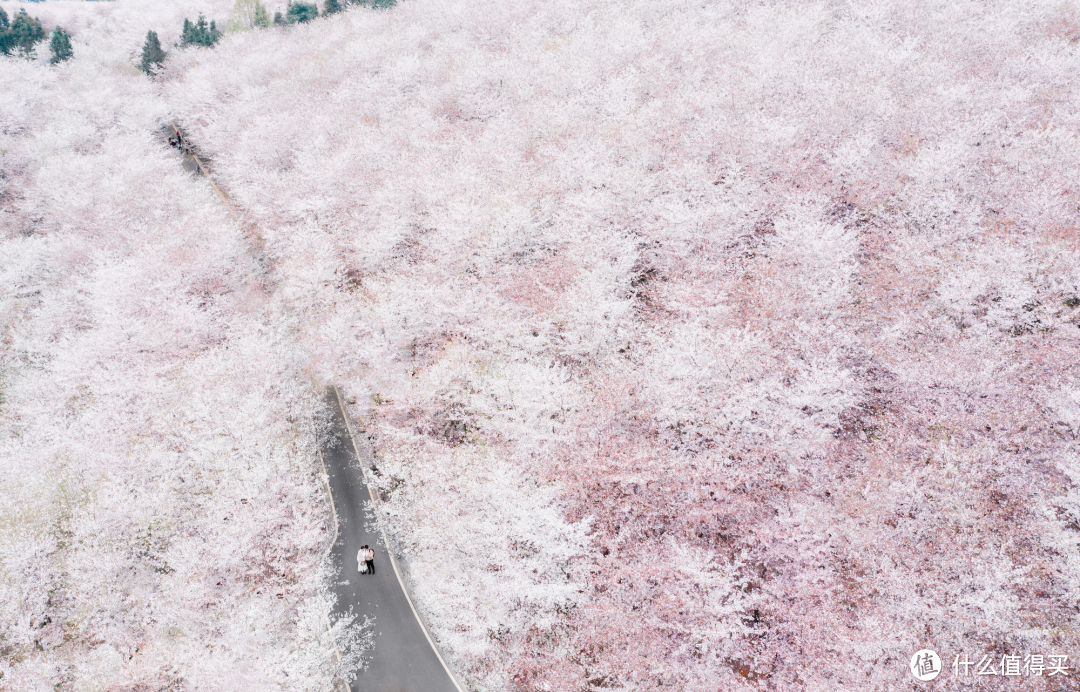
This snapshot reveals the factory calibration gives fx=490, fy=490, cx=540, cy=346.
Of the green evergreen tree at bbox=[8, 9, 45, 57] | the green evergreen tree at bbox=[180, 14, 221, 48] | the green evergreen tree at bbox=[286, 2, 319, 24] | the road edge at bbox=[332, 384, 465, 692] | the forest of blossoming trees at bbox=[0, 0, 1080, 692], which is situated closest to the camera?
the forest of blossoming trees at bbox=[0, 0, 1080, 692]

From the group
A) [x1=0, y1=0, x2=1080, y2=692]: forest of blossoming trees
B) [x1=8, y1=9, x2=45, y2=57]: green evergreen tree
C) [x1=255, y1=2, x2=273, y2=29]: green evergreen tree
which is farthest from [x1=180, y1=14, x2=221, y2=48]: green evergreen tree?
[x1=0, y1=0, x2=1080, y2=692]: forest of blossoming trees

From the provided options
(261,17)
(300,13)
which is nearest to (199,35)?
(261,17)

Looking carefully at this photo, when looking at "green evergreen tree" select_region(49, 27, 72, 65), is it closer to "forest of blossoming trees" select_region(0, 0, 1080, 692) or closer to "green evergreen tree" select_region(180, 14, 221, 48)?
"green evergreen tree" select_region(180, 14, 221, 48)

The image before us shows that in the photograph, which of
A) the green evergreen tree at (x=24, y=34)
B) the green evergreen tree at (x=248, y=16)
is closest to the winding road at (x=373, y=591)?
the green evergreen tree at (x=248, y=16)

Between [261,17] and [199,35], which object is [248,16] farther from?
[199,35]

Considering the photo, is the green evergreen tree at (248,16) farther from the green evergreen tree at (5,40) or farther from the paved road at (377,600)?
the paved road at (377,600)

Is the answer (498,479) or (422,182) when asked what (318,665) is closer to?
(498,479)
